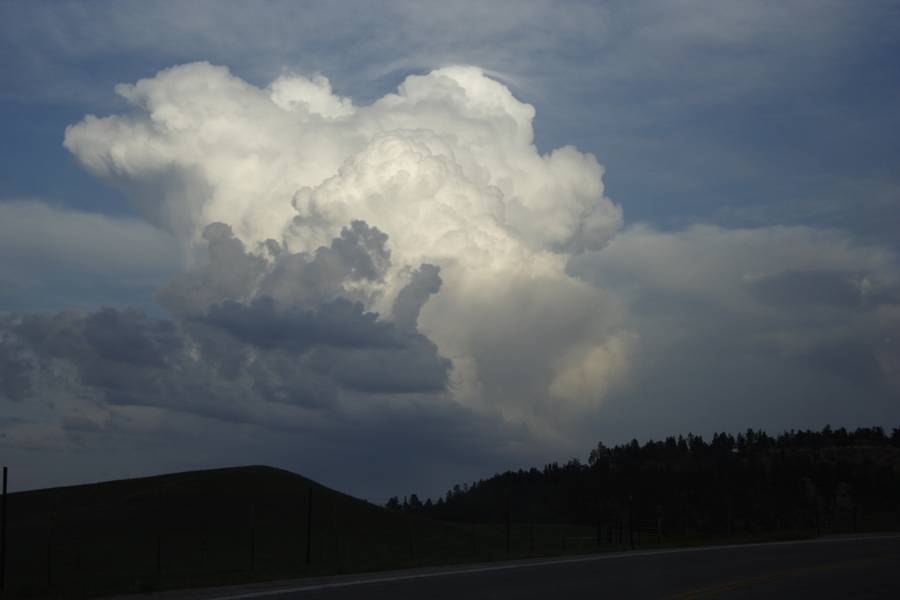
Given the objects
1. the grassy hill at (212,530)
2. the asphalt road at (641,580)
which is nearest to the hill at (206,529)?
the grassy hill at (212,530)

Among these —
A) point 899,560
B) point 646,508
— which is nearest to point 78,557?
point 899,560

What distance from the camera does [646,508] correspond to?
373ft

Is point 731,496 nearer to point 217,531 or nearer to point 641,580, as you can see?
point 217,531

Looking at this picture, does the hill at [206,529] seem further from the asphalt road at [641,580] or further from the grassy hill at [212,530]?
the asphalt road at [641,580]

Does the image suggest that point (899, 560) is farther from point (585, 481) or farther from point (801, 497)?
point (585, 481)

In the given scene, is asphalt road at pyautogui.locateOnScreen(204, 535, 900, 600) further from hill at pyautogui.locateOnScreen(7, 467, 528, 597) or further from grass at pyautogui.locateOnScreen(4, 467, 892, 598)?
hill at pyautogui.locateOnScreen(7, 467, 528, 597)

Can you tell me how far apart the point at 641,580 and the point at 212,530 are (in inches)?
2374

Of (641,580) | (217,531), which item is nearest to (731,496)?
(217,531)

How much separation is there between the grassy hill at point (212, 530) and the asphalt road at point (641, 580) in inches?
968

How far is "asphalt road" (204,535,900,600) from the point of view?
20031 millimetres

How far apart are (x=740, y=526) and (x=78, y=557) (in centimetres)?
7221

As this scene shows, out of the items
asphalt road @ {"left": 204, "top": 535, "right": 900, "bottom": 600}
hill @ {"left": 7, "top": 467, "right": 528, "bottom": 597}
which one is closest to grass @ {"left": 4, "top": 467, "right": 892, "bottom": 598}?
hill @ {"left": 7, "top": 467, "right": 528, "bottom": 597}

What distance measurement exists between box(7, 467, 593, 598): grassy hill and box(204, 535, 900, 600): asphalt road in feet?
80.7

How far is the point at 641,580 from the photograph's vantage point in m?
23.6
